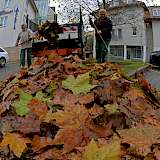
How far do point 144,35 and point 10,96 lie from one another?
55.2m

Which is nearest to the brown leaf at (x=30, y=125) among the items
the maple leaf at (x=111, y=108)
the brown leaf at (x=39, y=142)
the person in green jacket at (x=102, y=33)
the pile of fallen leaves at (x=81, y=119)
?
the pile of fallen leaves at (x=81, y=119)

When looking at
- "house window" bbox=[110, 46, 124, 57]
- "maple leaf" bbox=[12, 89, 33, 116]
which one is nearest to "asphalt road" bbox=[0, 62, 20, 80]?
"maple leaf" bbox=[12, 89, 33, 116]

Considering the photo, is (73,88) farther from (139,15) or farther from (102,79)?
(139,15)

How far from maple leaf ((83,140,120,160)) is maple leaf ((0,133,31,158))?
59cm

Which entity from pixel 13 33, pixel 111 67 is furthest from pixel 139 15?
pixel 111 67

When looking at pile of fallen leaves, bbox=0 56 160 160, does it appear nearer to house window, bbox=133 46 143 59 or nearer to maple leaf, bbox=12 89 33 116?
maple leaf, bbox=12 89 33 116

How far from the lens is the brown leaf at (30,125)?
4.16m

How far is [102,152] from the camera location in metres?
3.51

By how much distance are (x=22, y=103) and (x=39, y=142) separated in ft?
2.81

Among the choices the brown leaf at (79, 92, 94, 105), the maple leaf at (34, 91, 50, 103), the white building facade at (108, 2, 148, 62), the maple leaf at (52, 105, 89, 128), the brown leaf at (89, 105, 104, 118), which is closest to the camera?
the maple leaf at (52, 105, 89, 128)

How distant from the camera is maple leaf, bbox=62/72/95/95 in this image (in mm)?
4941

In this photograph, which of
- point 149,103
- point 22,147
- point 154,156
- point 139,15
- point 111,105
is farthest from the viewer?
point 139,15

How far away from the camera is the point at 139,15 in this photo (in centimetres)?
5447

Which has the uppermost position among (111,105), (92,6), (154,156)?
(92,6)
